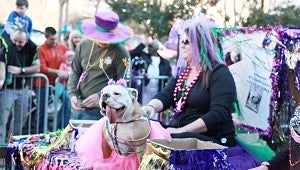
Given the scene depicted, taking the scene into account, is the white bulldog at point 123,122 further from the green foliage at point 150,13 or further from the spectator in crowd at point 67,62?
the green foliage at point 150,13

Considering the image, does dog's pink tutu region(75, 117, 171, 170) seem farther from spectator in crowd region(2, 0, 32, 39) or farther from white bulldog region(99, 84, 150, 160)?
spectator in crowd region(2, 0, 32, 39)

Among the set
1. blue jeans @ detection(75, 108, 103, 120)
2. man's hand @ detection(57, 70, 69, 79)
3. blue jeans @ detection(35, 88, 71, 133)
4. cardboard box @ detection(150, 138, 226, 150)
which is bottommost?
blue jeans @ detection(35, 88, 71, 133)

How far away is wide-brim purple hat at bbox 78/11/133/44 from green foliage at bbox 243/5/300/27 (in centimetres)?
413

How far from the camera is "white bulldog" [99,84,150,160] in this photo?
388 centimetres

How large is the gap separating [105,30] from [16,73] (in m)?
1.75

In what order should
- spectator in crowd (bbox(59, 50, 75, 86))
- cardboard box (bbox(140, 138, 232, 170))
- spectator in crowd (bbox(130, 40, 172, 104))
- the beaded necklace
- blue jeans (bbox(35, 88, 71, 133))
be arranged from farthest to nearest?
spectator in crowd (bbox(130, 40, 172, 104))
spectator in crowd (bbox(59, 50, 75, 86))
blue jeans (bbox(35, 88, 71, 133))
the beaded necklace
cardboard box (bbox(140, 138, 232, 170))

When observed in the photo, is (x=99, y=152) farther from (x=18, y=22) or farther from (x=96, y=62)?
(x=18, y=22)

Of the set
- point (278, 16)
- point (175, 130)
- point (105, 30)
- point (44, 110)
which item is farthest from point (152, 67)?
point (175, 130)

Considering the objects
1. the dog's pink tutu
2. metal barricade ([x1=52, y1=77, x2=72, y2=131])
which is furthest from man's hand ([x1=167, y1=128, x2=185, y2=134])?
metal barricade ([x1=52, y1=77, x2=72, y2=131])

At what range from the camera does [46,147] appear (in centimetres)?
456

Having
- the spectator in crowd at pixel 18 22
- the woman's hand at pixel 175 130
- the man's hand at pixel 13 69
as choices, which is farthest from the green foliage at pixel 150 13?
the woman's hand at pixel 175 130

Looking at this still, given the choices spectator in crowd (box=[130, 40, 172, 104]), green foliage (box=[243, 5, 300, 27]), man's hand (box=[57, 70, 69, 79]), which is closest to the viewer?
man's hand (box=[57, 70, 69, 79])

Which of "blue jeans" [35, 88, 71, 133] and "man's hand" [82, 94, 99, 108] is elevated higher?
"man's hand" [82, 94, 99, 108]

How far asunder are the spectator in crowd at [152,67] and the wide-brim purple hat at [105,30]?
275cm
